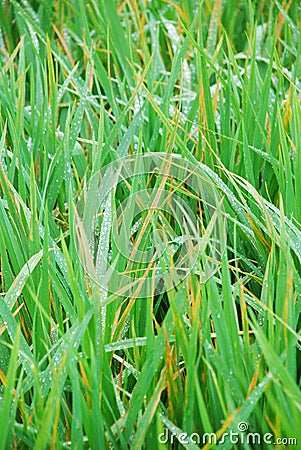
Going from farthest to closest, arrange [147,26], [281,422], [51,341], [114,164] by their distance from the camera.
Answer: [147,26]
[114,164]
[51,341]
[281,422]

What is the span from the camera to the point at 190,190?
987 mm

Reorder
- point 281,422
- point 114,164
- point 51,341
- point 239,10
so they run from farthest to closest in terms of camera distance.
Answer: point 239,10 < point 114,164 < point 51,341 < point 281,422

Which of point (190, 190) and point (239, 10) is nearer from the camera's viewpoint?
point (190, 190)

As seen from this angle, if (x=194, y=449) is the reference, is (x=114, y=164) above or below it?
above

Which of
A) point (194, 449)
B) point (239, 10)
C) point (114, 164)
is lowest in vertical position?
point (194, 449)

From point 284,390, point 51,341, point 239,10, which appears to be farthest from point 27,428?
point 239,10

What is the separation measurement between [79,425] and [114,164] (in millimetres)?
458

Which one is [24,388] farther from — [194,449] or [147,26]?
[147,26]

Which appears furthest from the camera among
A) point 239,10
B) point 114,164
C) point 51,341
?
point 239,10

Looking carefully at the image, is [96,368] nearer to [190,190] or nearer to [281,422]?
[281,422]

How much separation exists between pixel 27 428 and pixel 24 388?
0.05 m

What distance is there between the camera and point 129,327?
80 cm

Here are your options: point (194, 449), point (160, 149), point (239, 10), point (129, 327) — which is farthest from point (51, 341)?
point (239, 10)

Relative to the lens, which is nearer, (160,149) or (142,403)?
(142,403)
